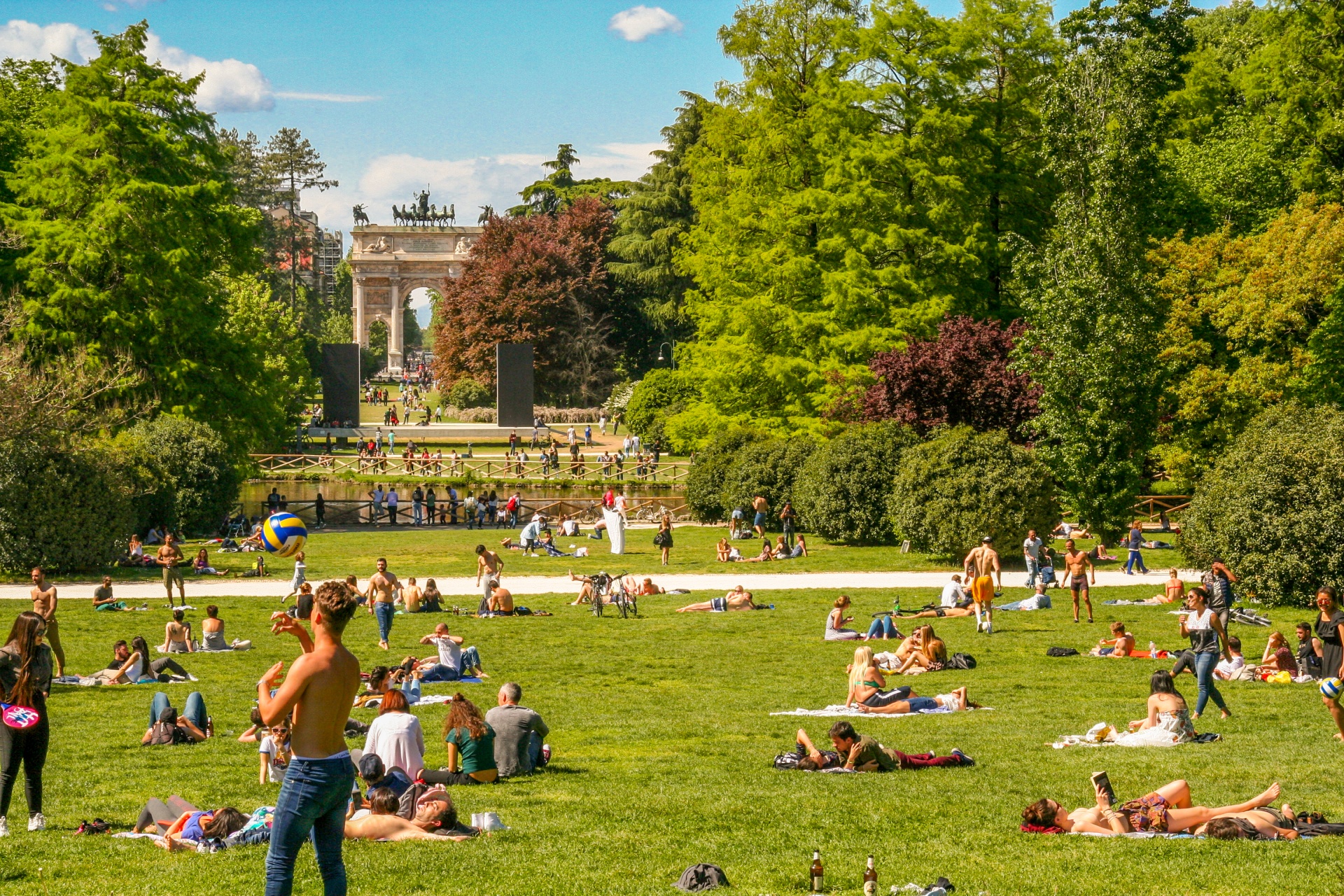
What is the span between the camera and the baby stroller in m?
23.4

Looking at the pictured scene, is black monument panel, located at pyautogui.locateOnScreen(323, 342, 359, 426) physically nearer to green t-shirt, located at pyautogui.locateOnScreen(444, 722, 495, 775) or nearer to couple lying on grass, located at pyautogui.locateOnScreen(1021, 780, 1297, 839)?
green t-shirt, located at pyautogui.locateOnScreen(444, 722, 495, 775)

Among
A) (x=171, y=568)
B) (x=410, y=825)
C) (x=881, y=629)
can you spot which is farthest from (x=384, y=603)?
(x=410, y=825)

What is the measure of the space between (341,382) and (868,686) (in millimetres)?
54414

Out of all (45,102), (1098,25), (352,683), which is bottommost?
(352,683)

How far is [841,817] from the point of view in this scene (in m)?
9.92

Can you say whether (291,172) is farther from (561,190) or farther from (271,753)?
(271,753)

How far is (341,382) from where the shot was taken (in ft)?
216

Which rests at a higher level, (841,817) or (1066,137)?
(1066,137)

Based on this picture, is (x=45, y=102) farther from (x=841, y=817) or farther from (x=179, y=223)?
(x=841, y=817)

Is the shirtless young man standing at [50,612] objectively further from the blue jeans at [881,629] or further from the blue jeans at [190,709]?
the blue jeans at [881,629]

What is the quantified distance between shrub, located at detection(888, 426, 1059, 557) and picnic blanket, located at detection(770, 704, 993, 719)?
13.3 meters

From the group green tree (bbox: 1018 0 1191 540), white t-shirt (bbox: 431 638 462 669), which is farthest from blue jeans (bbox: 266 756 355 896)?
green tree (bbox: 1018 0 1191 540)

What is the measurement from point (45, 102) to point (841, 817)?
3996 centimetres

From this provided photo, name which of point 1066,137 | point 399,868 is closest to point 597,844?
point 399,868
